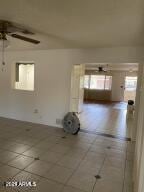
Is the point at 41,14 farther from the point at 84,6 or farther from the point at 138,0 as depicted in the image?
the point at 138,0

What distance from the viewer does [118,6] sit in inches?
73.7

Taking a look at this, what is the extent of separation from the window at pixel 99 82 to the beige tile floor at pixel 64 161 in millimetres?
7548

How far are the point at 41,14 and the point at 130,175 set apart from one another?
9.13 feet

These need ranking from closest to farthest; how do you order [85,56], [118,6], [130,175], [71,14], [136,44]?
[118,6] → [71,14] → [130,175] → [136,44] → [85,56]

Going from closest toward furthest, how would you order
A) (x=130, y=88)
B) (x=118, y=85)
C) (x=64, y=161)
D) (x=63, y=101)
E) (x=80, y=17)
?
(x=80, y=17), (x=64, y=161), (x=63, y=101), (x=118, y=85), (x=130, y=88)

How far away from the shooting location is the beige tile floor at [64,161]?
7.45ft

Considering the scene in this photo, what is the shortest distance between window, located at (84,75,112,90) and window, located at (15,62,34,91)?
21.5 feet

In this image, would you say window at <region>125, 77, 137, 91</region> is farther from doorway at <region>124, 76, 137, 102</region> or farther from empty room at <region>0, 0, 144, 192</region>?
empty room at <region>0, 0, 144, 192</region>

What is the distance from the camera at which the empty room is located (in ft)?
6.96

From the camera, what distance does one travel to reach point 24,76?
576cm

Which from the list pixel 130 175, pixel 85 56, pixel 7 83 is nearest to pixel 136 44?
pixel 85 56

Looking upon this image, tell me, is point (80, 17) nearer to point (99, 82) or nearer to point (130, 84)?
point (99, 82)

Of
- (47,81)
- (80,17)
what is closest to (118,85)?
(47,81)

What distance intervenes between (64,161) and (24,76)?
380 cm
